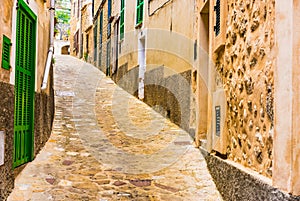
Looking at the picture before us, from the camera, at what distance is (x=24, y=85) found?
4949 millimetres

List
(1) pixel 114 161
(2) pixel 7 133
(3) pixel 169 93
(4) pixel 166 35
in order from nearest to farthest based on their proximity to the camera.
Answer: (2) pixel 7 133
(1) pixel 114 161
(3) pixel 169 93
(4) pixel 166 35

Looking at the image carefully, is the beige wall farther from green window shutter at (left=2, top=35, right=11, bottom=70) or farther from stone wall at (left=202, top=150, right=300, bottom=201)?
green window shutter at (left=2, top=35, right=11, bottom=70)

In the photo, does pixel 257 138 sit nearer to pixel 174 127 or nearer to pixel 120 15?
pixel 174 127

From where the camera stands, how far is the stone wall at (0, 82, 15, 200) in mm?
3607

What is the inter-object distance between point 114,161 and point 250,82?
282 cm

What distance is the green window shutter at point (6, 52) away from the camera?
3.76 m

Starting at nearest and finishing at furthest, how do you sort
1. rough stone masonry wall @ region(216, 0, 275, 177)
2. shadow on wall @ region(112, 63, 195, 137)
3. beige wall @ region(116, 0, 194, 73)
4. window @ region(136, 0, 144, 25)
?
rough stone masonry wall @ region(216, 0, 275, 177) < shadow on wall @ region(112, 63, 195, 137) < beige wall @ region(116, 0, 194, 73) < window @ region(136, 0, 144, 25)

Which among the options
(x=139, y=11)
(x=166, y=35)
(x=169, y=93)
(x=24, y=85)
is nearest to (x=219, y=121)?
(x=24, y=85)

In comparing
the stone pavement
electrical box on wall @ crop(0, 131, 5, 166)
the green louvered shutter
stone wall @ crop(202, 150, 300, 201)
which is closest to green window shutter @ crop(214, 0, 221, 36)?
stone wall @ crop(202, 150, 300, 201)

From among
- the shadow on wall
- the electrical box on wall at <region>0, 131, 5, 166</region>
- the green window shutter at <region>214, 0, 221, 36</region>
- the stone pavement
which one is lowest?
the stone pavement

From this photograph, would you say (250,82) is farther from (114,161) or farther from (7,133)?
(114,161)

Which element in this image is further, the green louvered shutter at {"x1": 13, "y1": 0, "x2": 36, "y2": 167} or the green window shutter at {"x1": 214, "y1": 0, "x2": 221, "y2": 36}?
the green window shutter at {"x1": 214, "y1": 0, "x2": 221, "y2": 36}

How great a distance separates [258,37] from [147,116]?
580 cm

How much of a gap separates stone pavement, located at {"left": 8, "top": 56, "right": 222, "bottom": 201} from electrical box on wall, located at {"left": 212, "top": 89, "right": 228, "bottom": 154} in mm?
513
